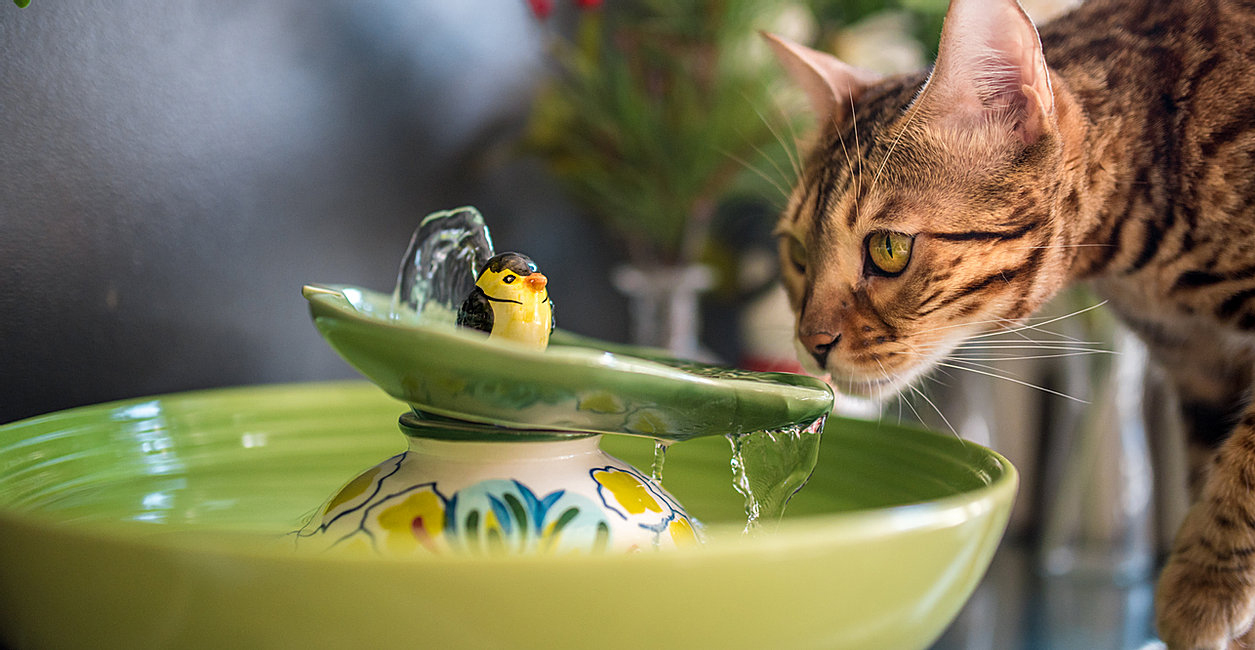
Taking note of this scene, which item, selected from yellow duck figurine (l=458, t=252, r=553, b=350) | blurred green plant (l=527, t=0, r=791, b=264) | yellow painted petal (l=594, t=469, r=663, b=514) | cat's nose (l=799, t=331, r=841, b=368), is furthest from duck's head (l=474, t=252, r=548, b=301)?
blurred green plant (l=527, t=0, r=791, b=264)

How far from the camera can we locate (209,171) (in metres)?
0.71

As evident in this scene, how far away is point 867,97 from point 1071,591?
1.75 feet

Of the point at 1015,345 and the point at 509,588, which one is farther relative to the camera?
the point at 1015,345

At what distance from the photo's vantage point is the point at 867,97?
0.71 metres

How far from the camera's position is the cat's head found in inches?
21.9

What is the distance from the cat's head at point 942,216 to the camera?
A: 1.82ft

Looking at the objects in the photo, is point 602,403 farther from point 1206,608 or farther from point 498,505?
point 1206,608

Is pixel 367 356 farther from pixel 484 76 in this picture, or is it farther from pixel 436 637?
pixel 484 76

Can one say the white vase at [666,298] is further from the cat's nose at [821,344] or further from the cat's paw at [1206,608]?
the cat's paw at [1206,608]

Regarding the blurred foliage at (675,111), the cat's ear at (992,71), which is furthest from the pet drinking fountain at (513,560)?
the blurred foliage at (675,111)

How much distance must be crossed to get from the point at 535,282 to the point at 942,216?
29 centimetres

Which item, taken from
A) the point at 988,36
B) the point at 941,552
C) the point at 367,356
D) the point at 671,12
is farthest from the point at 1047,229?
the point at 671,12

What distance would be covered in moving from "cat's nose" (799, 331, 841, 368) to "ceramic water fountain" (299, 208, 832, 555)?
0.17 meters

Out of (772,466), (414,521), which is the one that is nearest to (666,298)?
(772,466)
